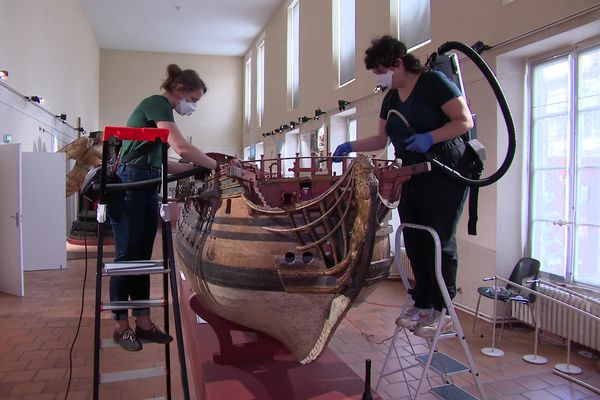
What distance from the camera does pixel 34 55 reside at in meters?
7.89

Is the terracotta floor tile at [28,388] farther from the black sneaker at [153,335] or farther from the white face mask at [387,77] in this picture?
the white face mask at [387,77]

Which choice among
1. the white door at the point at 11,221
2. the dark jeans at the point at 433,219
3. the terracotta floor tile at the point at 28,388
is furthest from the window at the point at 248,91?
the dark jeans at the point at 433,219

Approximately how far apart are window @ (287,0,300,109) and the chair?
871 cm

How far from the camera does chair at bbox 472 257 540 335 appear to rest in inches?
155

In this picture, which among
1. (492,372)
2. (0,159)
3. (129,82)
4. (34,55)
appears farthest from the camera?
(129,82)

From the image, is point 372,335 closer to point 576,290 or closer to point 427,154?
point 576,290

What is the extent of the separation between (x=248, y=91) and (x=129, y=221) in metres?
16.1

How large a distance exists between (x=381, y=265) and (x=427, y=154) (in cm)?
66

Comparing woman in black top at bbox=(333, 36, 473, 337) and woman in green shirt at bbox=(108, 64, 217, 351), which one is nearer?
woman in black top at bbox=(333, 36, 473, 337)

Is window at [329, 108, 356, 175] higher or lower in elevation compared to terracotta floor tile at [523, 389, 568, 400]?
higher

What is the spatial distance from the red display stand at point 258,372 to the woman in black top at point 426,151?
55 centimetres

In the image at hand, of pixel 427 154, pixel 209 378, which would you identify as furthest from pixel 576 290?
pixel 209 378

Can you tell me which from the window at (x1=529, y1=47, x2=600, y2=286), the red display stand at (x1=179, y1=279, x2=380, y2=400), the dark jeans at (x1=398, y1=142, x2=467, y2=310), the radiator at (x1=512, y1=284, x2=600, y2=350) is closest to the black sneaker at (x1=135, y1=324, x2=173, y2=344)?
the red display stand at (x1=179, y1=279, x2=380, y2=400)

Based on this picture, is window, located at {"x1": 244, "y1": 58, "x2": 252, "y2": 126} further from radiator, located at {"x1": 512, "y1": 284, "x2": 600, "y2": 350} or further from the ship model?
the ship model
